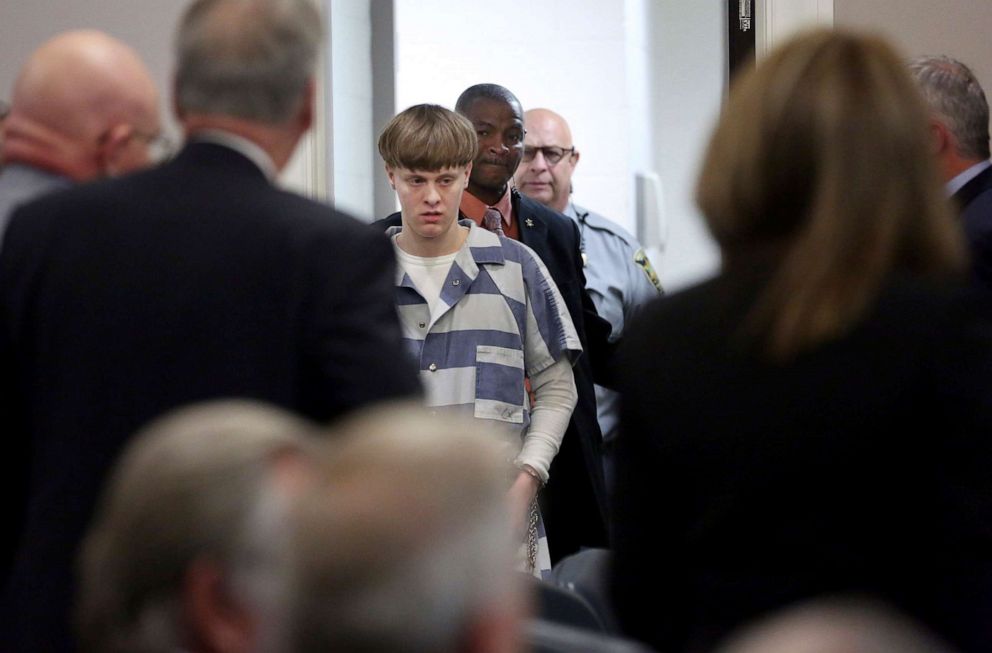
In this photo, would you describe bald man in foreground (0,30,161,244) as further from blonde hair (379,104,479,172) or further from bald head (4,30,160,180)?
blonde hair (379,104,479,172)

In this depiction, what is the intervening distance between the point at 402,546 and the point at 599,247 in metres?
3.40

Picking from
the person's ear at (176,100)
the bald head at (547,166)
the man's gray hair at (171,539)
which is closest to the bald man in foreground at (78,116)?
the person's ear at (176,100)

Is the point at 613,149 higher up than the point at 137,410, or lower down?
higher up

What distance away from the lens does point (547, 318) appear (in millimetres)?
2998

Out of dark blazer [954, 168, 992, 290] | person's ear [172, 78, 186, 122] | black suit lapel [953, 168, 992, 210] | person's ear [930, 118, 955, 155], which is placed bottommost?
dark blazer [954, 168, 992, 290]

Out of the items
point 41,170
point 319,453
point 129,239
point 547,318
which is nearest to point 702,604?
point 319,453

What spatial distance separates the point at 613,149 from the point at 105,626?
5.53m

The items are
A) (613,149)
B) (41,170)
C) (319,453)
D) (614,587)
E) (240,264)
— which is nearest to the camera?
(319,453)

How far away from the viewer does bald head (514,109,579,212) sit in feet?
14.7

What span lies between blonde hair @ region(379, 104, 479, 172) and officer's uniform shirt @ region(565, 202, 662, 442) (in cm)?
107

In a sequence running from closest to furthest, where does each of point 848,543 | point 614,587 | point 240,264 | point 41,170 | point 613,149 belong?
point 848,543
point 614,587
point 240,264
point 41,170
point 613,149

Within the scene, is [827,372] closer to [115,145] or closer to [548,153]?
[115,145]

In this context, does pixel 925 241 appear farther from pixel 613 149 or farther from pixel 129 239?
pixel 613 149

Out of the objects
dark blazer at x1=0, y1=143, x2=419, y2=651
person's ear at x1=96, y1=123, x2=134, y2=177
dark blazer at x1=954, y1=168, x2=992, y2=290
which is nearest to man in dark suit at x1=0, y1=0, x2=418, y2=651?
dark blazer at x1=0, y1=143, x2=419, y2=651
